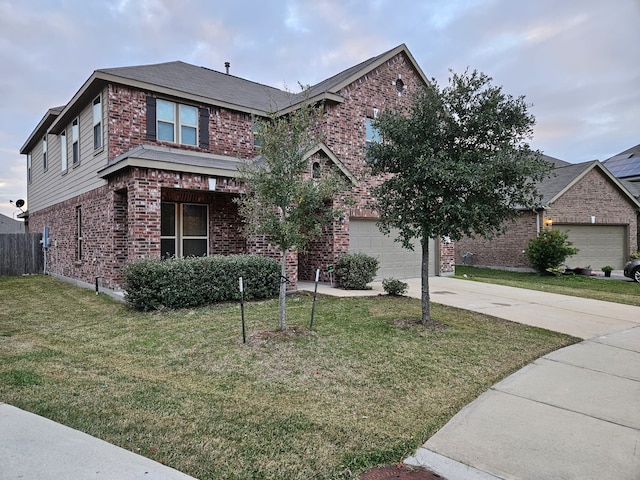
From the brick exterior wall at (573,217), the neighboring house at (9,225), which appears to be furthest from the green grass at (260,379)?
the neighboring house at (9,225)

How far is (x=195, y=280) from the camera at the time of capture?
27.9 ft

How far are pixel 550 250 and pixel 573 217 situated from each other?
360 cm

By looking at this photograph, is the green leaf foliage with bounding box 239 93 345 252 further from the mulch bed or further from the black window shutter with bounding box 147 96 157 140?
the black window shutter with bounding box 147 96 157 140

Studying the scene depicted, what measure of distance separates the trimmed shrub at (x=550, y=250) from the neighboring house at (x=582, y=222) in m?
1.19

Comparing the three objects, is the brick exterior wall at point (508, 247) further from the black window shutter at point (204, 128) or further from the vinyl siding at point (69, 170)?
the vinyl siding at point (69, 170)

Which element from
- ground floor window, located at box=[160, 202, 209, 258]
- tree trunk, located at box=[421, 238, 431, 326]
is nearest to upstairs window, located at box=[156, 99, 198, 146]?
ground floor window, located at box=[160, 202, 209, 258]

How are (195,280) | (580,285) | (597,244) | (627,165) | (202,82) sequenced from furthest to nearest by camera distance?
1. (627,165)
2. (597,244)
3. (580,285)
4. (202,82)
5. (195,280)

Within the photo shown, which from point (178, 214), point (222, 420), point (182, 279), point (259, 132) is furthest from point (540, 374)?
point (178, 214)

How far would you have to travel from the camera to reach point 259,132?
623cm

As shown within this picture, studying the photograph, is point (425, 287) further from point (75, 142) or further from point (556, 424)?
point (75, 142)

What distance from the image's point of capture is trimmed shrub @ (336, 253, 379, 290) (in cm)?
1124

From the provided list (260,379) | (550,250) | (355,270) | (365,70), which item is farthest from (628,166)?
(260,379)

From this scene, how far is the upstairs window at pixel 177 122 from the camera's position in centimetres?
1132

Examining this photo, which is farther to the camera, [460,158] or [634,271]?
[634,271]
